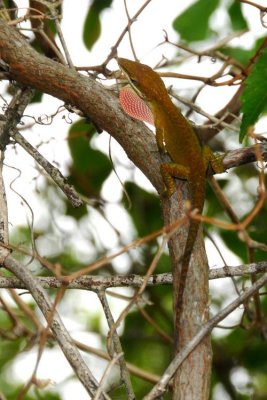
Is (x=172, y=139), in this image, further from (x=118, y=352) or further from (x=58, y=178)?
(x=118, y=352)

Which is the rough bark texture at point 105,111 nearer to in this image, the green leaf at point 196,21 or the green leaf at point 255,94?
the green leaf at point 255,94

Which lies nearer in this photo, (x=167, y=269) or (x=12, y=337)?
(x=12, y=337)

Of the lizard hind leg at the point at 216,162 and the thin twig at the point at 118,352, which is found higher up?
the lizard hind leg at the point at 216,162

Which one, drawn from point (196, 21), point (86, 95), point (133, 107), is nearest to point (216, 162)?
point (133, 107)

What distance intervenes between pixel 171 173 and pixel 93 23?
4.18 feet

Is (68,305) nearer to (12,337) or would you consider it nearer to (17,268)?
(12,337)

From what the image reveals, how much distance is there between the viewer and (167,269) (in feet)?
11.4

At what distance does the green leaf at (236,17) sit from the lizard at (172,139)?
0.42 meters

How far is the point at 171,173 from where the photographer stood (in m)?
2.23

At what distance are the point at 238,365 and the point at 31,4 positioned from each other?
1.71 metres

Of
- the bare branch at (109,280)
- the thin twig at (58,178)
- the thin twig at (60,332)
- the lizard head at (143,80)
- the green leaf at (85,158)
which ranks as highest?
the green leaf at (85,158)

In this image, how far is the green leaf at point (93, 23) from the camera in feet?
10.8

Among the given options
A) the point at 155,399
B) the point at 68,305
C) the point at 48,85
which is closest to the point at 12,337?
the point at 68,305

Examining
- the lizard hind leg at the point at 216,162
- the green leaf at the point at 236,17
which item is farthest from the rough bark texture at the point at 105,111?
the green leaf at the point at 236,17
